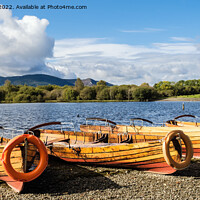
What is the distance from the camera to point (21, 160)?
10.7 m

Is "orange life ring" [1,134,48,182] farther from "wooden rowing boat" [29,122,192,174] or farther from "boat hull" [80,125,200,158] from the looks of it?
"boat hull" [80,125,200,158]

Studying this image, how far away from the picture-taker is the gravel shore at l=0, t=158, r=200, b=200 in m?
9.98

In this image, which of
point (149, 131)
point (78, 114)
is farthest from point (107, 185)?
point (78, 114)

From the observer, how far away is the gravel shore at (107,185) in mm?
9977

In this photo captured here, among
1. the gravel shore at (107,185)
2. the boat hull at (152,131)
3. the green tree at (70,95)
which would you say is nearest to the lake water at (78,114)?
the boat hull at (152,131)

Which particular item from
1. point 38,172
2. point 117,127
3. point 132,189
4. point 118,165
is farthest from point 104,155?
point 117,127

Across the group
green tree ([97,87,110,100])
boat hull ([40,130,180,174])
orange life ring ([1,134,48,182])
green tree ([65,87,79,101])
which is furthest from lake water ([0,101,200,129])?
green tree ([65,87,79,101])

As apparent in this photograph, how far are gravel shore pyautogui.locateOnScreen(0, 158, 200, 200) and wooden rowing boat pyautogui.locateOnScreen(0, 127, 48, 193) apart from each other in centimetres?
64

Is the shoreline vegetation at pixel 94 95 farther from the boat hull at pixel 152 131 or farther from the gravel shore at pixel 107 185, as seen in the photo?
the gravel shore at pixel 107 185

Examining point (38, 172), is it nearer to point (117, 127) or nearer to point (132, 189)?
point (132, 189)

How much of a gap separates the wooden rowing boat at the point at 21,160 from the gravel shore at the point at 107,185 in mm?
640

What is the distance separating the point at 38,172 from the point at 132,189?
13.3 ft

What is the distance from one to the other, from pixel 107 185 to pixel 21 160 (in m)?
3.94

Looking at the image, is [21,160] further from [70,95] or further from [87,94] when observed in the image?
[70,95]
